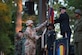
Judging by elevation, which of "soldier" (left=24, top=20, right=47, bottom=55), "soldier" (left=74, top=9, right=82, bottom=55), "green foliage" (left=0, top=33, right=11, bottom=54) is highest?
"soldier" (left=74, top=9, right=82, bottom=55)

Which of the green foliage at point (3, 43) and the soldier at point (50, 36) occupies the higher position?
the soldier at point (50, 36)

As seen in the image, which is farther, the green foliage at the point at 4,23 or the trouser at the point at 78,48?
the green foliage at the point at 4,23

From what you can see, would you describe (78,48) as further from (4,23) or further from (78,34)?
(4,23)

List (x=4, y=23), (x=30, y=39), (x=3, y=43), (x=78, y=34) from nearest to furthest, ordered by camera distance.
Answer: (x=78, y=34)
(x=30, y=39)
(x=4, y=23)
(x=3, y=43)

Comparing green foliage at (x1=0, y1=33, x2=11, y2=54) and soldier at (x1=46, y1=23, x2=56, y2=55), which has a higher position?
soldier at (x1=46, y1=23, x2=56, y2=55)

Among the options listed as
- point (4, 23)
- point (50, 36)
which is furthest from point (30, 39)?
point (4, 23)

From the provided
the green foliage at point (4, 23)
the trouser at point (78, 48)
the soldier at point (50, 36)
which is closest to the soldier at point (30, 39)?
the soldier at point (50, 36)

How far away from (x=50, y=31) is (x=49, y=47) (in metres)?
0.49

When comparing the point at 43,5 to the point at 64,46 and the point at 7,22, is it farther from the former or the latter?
the point at 7,22

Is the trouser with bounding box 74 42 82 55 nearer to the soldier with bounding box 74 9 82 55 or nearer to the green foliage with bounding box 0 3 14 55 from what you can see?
the soldier with bounding box 74 9 82 55

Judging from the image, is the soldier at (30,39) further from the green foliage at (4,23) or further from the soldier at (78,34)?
the green foliage at (4,23)

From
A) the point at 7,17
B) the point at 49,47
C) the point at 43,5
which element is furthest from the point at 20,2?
the point at 49,47

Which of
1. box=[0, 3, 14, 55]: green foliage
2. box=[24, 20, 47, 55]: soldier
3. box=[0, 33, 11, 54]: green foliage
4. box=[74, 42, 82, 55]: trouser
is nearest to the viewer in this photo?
box=[74, 42, 82, 55]: trouser

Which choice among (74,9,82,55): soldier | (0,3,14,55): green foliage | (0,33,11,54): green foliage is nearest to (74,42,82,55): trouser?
(74,9,82,55): soldier
